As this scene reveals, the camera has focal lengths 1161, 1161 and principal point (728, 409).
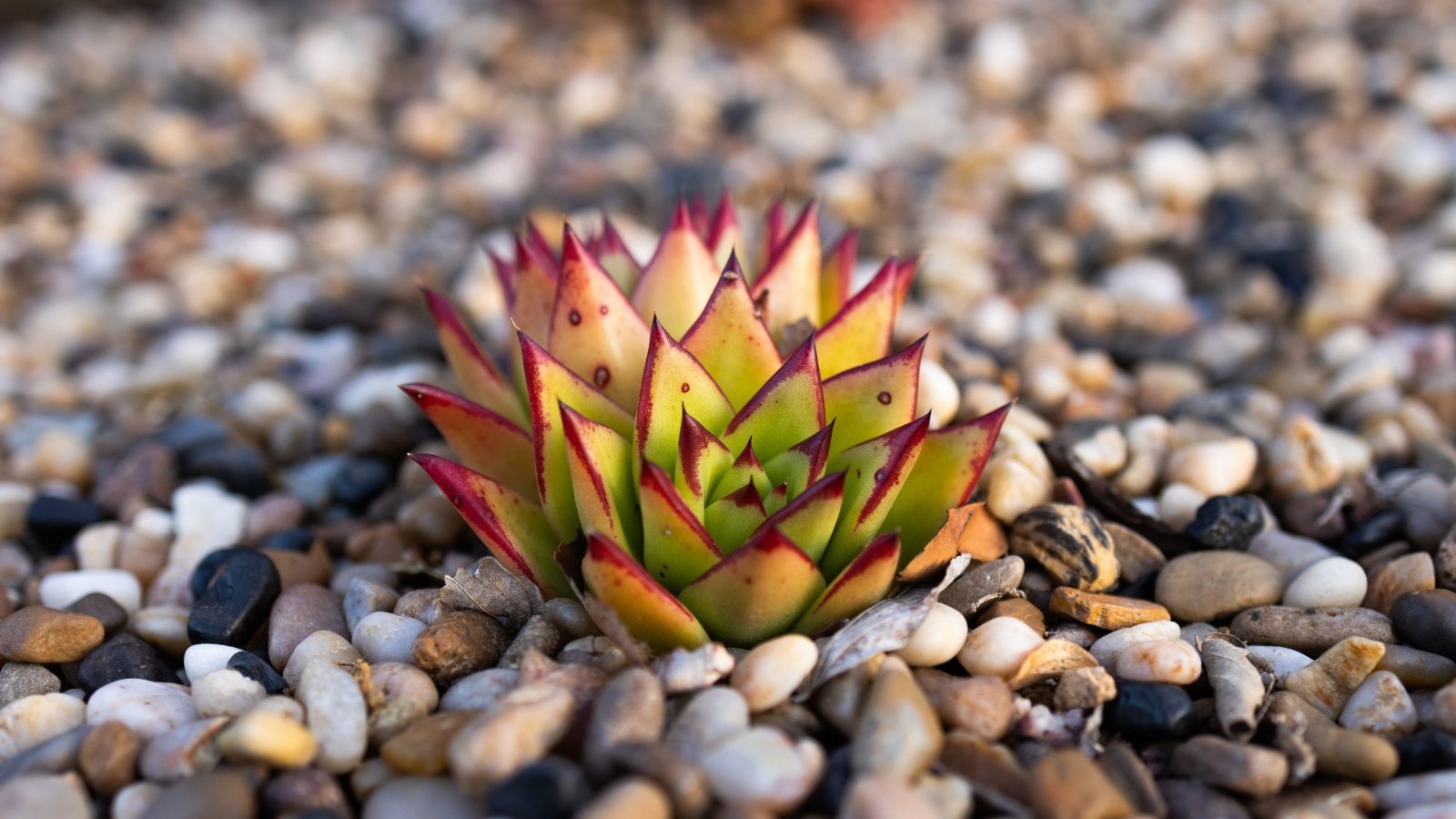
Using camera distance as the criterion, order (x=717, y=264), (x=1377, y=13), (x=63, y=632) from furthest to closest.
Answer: (x=1377, y=13) → (x=717, y=264) → (x=63, y=632)

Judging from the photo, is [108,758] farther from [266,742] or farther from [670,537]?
[670,537]

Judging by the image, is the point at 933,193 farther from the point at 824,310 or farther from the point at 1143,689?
the point at 1143,689

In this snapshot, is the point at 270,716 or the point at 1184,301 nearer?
the point at 270,716

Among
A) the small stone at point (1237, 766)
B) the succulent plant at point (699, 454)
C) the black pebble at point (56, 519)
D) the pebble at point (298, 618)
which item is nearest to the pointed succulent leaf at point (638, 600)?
the succulent plant at point (699, 454)

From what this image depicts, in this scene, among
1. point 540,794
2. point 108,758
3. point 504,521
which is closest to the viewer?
point 540,794

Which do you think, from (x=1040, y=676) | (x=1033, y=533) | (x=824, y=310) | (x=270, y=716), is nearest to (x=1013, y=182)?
(x=824, y=310)

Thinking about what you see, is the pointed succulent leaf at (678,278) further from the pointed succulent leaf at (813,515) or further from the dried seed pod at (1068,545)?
the dried seed pod at (1068,545)

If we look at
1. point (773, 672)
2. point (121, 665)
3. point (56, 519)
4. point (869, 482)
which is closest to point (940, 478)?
point (869, 482)
